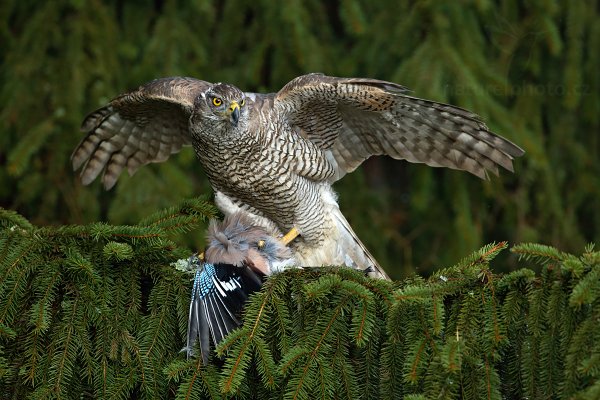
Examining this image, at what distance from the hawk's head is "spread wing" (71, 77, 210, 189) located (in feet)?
1.72

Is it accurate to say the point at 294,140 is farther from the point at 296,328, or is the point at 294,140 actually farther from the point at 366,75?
the point at 366,75

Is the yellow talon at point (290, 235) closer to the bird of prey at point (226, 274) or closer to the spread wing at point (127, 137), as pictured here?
the bird of prey at point (226, 274)

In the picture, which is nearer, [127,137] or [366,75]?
[127,137]

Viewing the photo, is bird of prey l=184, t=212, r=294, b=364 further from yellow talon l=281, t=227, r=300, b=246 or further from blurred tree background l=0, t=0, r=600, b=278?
blurred tree background l=0, t=0, r=600, b=278

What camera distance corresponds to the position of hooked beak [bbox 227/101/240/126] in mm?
4000

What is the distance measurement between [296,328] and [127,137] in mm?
2388

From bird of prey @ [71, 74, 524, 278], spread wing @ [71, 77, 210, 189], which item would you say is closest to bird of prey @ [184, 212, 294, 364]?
bird of prey @ [71, 74, 524, 278]

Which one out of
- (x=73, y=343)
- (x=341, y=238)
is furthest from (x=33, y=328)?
(x=341, y=238)

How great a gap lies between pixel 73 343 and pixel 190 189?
9.44 ft

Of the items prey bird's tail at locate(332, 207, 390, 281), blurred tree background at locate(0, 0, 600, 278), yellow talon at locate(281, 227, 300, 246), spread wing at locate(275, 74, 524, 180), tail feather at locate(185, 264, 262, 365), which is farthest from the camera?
blurred tree background at locate(0, 0, 600, 278)

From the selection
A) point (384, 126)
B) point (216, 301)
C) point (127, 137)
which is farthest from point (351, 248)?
point (216, 301)

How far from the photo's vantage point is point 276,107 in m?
4.25

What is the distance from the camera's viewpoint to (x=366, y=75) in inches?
236

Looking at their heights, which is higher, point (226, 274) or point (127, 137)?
point (127, 137)
